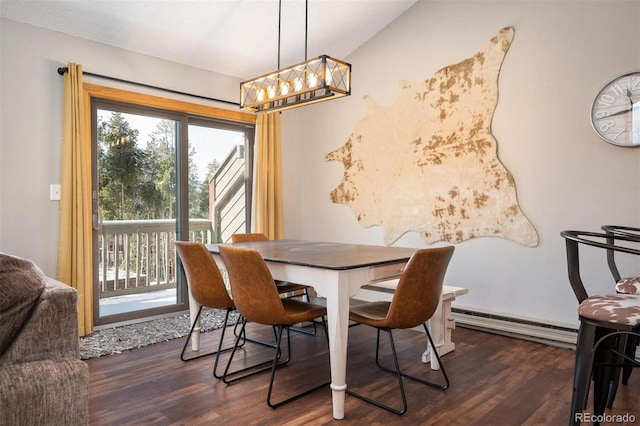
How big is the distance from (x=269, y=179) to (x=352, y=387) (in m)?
2.73

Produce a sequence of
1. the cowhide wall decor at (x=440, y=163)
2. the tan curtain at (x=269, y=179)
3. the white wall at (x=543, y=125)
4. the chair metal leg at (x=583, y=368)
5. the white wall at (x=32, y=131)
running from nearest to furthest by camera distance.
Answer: the chair metal leg at (x=583, y=368) → the white wall at (x=543, y=125) → the white wall at (x=32, y=131) → the cowhide wall decor at (x=440, y=163) → the tan curtain at (x=269, y=179)

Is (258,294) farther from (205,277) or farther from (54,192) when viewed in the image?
(54,192)

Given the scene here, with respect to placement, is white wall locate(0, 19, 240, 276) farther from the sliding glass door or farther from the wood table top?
the wood table top

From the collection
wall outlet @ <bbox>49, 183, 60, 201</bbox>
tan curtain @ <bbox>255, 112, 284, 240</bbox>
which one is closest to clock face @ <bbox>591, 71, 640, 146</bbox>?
tan curtain @ <bbox>255, 112, 284, 240</bbox>

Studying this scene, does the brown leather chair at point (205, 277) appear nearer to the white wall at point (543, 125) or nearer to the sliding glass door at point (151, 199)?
the sliding glass door at point (151, 199)

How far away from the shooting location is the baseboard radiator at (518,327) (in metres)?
3.19

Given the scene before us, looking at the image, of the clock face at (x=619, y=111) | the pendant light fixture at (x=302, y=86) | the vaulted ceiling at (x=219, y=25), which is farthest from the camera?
the vaulted ceiling at (x=219, y=25)

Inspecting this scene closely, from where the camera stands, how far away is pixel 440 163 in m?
3.95

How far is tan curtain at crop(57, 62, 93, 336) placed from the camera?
332 centimetres

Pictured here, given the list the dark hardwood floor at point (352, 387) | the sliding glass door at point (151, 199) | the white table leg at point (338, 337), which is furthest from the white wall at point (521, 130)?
the white table leg at point (338, 337)

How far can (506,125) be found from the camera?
355cm

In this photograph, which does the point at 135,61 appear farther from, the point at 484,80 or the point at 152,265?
the point at 484,80

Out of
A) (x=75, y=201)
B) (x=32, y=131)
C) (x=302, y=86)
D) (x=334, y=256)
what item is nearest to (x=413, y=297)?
(x=334, y=256)

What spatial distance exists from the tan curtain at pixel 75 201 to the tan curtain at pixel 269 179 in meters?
1.71
